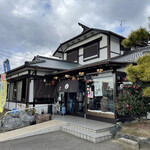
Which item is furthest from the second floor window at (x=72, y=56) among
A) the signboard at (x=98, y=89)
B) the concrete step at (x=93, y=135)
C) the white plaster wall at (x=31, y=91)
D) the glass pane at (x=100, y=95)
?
the concrete step at (x=93, y=135)

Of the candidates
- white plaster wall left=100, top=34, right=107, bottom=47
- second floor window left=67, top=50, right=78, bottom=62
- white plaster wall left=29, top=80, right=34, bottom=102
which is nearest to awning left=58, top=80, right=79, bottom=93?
white plaster wall left=29, top=80, right=34, bottom=102

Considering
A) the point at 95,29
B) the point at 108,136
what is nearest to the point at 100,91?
the point at 108,136

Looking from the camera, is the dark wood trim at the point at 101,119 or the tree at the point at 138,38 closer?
the tree at the point at 138,38

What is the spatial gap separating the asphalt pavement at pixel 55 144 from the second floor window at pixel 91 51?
6434 millimetres

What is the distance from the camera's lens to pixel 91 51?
10398 millimetres

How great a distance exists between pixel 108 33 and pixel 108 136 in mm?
6637

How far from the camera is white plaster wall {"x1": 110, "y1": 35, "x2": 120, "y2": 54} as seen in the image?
9.49 m

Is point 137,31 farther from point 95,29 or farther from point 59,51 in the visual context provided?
point 59,51

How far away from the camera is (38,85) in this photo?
8781 mm

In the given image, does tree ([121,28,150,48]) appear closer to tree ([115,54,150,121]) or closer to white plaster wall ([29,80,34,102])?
tree ([115,54,150,121])

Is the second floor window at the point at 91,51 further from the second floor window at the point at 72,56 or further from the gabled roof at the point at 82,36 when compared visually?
the second floor window at the point at 72,56

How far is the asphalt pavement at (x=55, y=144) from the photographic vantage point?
424 centimetres

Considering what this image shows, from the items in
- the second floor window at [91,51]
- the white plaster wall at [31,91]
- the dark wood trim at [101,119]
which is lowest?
the dark wood trim at [101,119]

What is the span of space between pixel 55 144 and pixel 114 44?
7.72 m
